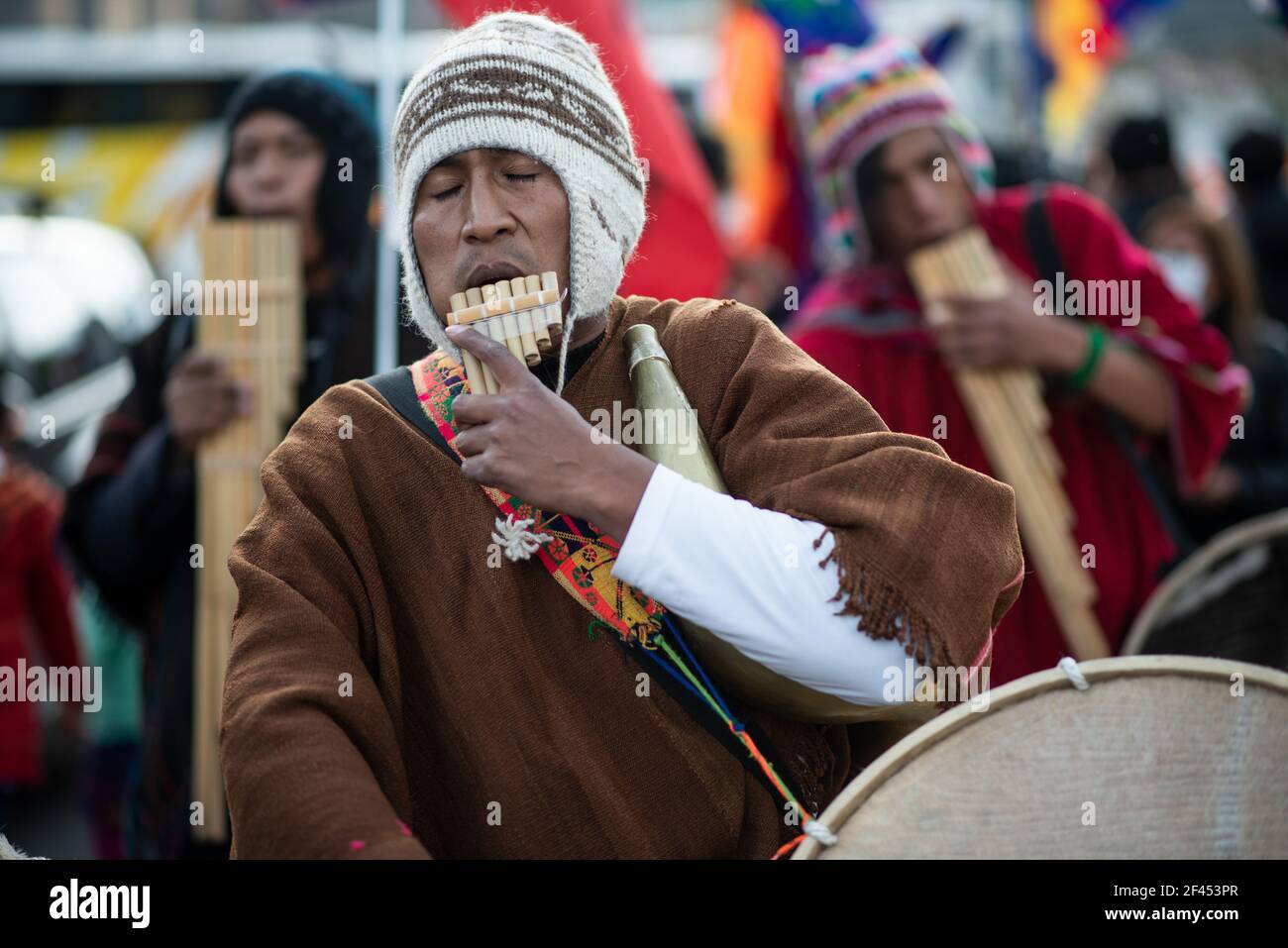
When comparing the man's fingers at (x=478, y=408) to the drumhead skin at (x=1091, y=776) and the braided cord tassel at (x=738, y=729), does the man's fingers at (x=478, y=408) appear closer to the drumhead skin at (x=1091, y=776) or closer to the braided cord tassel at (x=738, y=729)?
the braided cord tassel at (x=738, y=729)

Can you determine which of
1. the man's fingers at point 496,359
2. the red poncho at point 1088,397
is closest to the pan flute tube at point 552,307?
the man's fingers at point 496,359

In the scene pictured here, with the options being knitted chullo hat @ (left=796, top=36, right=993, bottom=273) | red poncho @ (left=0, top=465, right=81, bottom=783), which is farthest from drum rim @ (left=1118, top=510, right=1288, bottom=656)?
red poncho @ (left=0, top=465, right=81, bottom=783)

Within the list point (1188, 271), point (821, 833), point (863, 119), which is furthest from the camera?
point (1188, 271)

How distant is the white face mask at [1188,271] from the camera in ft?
17.1

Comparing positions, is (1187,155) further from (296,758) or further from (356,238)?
(296,758)

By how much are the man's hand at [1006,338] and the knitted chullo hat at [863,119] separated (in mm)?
475

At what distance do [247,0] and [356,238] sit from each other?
1046cm

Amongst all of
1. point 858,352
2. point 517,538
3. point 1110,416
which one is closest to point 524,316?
point 517,538

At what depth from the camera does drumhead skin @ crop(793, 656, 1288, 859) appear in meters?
1.75

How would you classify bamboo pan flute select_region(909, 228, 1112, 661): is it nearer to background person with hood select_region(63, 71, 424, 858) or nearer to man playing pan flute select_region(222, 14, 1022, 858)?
background person with hood select_region(63, 71, 424, 858)

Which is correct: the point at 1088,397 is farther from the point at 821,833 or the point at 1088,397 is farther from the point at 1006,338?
the point at 821,833

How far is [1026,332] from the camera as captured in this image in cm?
355

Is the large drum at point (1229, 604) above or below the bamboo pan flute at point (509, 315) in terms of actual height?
below

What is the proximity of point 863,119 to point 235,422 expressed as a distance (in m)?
1.79
